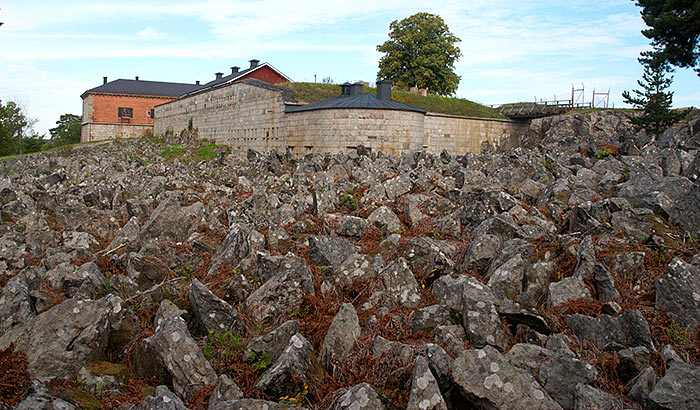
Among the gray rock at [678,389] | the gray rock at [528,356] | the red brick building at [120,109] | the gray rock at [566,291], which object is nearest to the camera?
the gray rock at [678,389]

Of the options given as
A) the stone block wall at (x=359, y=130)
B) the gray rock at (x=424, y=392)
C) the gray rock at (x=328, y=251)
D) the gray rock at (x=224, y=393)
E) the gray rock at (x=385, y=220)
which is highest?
the stone block wall at (x=359, y=130)

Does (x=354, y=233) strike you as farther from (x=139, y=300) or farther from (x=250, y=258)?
(x=139, y=300)

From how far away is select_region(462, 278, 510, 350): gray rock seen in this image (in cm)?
333

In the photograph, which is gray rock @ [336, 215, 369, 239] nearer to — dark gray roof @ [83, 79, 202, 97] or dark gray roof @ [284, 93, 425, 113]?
dark gray roof @ [284, 93, 425, 113]

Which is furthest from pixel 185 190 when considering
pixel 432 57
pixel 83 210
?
pixel 432 57

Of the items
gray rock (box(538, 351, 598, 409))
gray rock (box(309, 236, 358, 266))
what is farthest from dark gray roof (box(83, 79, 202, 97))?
gray rock (box(538, 351, 598, 409))

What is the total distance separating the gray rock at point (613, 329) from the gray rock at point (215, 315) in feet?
8.64

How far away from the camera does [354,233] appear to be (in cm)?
610

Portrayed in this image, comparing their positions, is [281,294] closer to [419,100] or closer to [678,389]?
[678,389]

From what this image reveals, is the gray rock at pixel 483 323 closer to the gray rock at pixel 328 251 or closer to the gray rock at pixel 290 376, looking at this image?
the gray rock at pixel 290 376

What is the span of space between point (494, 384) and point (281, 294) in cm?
209

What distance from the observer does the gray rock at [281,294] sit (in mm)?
4031

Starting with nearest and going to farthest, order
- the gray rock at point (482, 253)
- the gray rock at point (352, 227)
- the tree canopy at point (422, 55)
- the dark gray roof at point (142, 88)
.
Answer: the gray rock at point (482, 253) → the gray rock at point (352, 227) → the tree canopy at point (422, 55) → the dark gray roof at point (142, 88)

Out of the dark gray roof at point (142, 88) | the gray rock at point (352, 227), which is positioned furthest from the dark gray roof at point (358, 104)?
the dark gray roof at point (142, 88)
